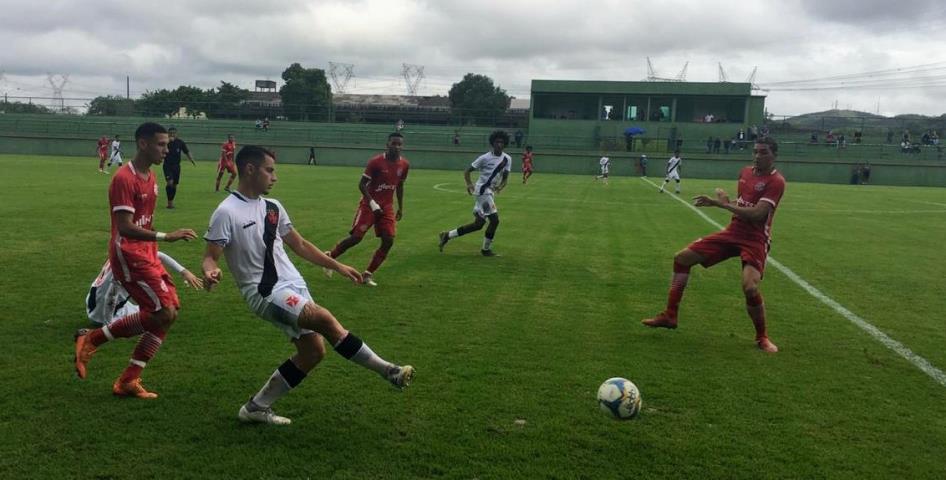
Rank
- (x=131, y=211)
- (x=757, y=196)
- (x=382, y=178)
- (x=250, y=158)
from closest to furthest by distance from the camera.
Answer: (x=250, y=158) → (x=131, y=211) → (x=757, y=196) → (x=382, y=178)

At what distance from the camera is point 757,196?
7473mm

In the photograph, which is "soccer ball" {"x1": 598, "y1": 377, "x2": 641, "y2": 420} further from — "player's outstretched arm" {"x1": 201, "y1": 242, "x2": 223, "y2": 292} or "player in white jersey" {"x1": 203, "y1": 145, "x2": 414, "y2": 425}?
"player's outstretched arm" {"x1": 201, "y1": 242, "x2": 223, "y2": 292}

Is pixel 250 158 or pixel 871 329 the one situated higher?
pixel 250 158

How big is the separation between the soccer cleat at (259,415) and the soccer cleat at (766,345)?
Answer: 15.6ft

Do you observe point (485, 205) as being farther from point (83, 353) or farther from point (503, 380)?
point (83, 353)

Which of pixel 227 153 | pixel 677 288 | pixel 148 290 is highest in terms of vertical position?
pixel 227 153

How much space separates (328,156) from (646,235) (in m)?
43.4

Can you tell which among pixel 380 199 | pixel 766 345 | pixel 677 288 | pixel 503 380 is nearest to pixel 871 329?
pixel 766 345

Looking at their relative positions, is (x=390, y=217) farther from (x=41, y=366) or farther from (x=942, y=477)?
(x=942, y=477)

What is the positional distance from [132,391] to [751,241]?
6143 mm

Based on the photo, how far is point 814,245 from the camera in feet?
49.0

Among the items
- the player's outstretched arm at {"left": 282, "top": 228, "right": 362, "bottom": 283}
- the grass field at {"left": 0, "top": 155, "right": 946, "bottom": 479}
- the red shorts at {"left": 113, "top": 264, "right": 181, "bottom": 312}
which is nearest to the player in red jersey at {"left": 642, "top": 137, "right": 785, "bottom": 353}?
the grass field at {"left": 0, "top": 155, "right": 946, "bottom": 479}

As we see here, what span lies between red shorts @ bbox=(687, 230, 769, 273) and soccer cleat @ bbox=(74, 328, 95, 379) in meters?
5.96

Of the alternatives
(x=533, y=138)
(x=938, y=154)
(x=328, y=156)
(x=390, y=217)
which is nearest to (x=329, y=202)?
(x=390, y=217)
